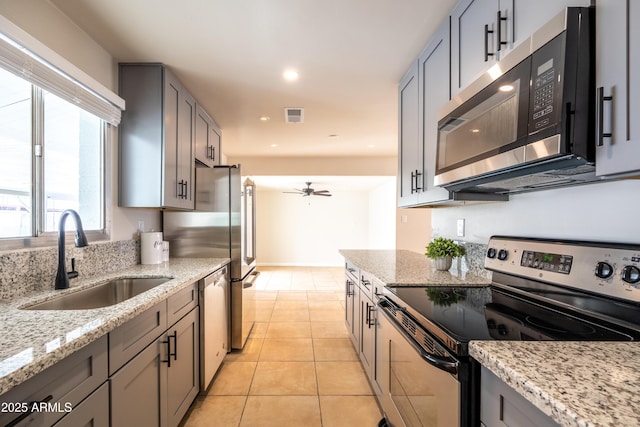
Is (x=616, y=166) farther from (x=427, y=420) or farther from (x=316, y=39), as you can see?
(x=316, y=39)

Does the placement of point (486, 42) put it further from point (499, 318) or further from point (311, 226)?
point (311, 226)

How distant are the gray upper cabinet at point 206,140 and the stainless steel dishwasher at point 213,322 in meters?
1.16

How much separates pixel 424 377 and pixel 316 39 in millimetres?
1918

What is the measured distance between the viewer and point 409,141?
228 cm

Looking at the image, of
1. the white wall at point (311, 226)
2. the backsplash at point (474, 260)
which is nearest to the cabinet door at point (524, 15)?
the backsplash at point (474, 260)

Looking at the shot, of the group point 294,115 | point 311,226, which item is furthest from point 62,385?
point 311,226

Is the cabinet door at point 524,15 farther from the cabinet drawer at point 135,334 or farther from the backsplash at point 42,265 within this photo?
the backsplash at point 42,265

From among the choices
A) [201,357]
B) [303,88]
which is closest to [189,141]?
[303,88]

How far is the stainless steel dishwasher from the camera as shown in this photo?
2162mm

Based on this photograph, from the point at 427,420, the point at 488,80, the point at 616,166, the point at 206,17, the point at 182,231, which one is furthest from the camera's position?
the point at 182,231

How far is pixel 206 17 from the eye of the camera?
1701 mm

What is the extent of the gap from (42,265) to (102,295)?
36cm

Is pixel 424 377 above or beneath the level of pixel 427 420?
above

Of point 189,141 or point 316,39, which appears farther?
point 189,141
